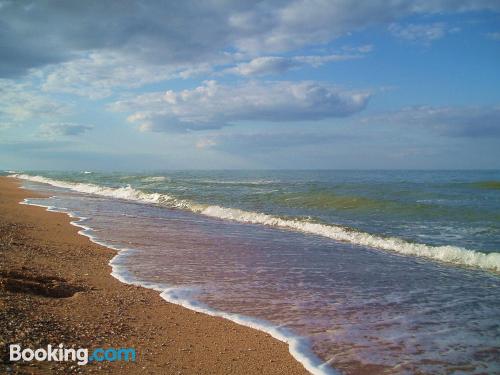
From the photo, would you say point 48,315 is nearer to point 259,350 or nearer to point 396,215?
point 259,350

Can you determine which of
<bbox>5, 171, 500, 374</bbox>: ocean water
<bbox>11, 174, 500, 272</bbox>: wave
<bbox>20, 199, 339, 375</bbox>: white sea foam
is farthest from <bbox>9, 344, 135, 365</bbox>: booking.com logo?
<bbox>11, 174, 500, 272</bbox>: wave

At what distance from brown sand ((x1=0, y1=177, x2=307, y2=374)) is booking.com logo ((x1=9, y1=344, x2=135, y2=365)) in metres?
0.08

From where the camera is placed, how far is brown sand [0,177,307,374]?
3936mm

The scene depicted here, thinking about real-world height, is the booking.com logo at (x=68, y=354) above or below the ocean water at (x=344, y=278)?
above

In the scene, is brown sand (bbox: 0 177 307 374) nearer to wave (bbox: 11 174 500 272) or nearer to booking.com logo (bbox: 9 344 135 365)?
booking.com logo (bbox: 9 344 135 365)

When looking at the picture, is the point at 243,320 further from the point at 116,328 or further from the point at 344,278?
the point at 344,278

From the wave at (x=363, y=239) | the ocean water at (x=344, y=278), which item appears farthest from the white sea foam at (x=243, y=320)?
the wave at (x=363, y=239)

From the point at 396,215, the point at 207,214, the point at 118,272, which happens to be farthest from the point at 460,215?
the point at 118,272

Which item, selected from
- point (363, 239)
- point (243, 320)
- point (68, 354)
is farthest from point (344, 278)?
point (68, 354)

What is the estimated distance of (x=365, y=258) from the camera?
10055mm

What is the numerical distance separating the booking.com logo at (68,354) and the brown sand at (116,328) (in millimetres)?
76

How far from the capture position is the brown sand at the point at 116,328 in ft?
12.9

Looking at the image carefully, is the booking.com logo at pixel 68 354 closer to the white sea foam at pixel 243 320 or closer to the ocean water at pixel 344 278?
Result: the white sea foam at pixel 243 320

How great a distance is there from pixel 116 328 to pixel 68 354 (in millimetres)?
885
